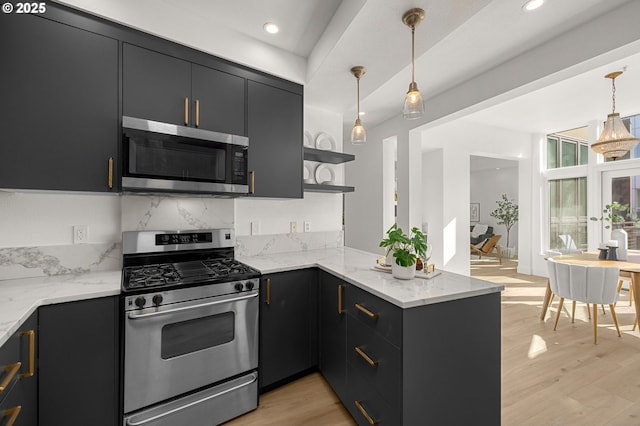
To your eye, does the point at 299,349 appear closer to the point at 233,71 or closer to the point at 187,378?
the point at 187,378

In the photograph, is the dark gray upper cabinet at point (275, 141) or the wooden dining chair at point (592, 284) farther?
the wooden dining chair at point (592, 284)

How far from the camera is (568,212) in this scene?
18.1 ft

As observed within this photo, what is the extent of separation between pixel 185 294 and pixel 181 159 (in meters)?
0.90

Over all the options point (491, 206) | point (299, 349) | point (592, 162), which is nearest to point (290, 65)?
point (299, 349)

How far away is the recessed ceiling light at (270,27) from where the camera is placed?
217 centimetres

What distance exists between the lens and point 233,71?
2.22 meters

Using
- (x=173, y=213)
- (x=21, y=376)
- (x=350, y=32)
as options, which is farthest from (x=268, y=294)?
(x=350, y=32)

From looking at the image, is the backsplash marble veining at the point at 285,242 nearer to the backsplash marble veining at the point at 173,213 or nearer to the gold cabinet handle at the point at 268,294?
the backsplash marble veining at the point at 173,213

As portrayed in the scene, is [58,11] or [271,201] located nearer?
[58,11]

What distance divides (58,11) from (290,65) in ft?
5.05

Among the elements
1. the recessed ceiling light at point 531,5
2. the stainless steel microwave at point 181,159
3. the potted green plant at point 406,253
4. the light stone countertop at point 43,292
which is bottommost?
the light stone countertop at point 43,292

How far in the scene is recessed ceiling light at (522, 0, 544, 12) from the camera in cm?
196

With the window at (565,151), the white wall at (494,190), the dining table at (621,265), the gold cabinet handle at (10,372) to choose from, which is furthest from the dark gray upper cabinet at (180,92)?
the white wall at (494,190)

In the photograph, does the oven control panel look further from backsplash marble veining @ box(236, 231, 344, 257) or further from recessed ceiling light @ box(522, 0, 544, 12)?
recessed ceiling light @ box(522, 0, 544, 12)
